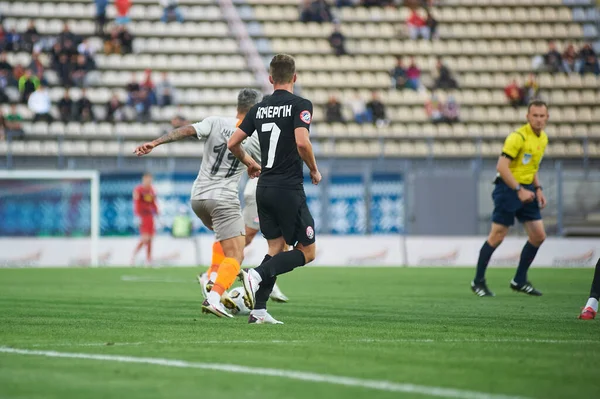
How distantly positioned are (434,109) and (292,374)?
28.3 m

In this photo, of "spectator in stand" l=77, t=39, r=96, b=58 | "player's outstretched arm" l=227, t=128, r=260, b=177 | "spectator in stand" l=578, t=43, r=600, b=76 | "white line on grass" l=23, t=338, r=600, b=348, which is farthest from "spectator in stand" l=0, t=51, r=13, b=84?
"white line on grass" l=23, t=338, r=600, b=348

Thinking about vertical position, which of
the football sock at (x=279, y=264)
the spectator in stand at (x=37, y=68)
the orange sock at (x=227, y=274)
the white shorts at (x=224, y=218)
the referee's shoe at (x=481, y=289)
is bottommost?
the referee's shoe at (x=481, y=289)

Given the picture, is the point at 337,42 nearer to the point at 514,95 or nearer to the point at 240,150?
the point at 514,95

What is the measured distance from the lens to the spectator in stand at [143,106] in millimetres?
31703

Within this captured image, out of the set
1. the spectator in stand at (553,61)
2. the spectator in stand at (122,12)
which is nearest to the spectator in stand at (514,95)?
the spectator in stand at (553,61)

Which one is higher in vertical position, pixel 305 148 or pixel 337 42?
pixel 337 42

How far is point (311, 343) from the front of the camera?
7.49 m

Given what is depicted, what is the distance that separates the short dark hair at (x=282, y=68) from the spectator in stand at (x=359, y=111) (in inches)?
941

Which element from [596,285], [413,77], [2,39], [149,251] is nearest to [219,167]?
[596,285]

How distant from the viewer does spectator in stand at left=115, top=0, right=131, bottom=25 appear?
35.2 m

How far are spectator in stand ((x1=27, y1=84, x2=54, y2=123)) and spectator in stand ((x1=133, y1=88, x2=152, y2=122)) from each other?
2453mm

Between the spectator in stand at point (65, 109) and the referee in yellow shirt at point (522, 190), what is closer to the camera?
the referee in yellow shirt at point (522, 190)

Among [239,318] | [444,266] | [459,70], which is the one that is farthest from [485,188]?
[239,318]

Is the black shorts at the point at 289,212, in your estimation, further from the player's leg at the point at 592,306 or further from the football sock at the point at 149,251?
the football sock at the point at 149,251
